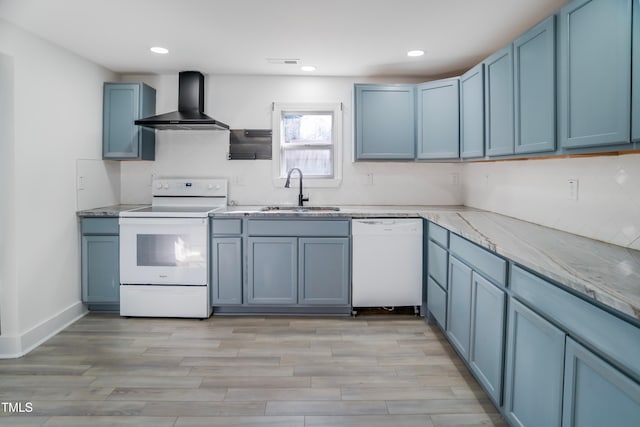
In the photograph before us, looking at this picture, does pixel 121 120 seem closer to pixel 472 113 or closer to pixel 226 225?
pixel 226 225

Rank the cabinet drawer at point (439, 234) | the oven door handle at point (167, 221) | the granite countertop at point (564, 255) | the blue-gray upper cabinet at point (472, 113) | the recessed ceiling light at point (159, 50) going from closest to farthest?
the granite countertop at point (564, 255) → the cabinet drawer at point (439, 234) → the blue-gray upper cabinet at point (472, 113) → the recessed ceiling light at point (159, 50) → the oven door handle at point (167, 221)

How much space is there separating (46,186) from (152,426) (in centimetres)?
211

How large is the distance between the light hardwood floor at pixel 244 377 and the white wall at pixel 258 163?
1392 millimetres

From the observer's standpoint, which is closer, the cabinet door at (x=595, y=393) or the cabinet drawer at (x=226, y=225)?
the cabinet door at (x=595, y=393)

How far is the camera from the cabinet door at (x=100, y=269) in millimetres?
3559

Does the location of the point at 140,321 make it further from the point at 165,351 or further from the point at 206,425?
the point at 206,425

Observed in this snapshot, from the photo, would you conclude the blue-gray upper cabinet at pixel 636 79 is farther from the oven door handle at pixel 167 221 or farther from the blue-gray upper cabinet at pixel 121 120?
the blue-gray upper cabinet at pixel 121 120

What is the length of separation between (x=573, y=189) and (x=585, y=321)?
4.57ft

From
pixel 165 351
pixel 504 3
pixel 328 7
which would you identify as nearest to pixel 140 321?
pixel 165 351

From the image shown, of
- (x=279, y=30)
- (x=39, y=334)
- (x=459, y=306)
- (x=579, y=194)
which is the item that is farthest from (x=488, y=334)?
(x=39, y=334)

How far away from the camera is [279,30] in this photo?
2930 mm

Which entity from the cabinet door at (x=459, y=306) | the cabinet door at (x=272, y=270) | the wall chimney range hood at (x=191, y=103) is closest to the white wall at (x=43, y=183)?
the wall chimney range hood at (x=191, y=103)

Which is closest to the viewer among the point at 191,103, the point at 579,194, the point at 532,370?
the point at 532,370

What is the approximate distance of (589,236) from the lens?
2.27 metres
